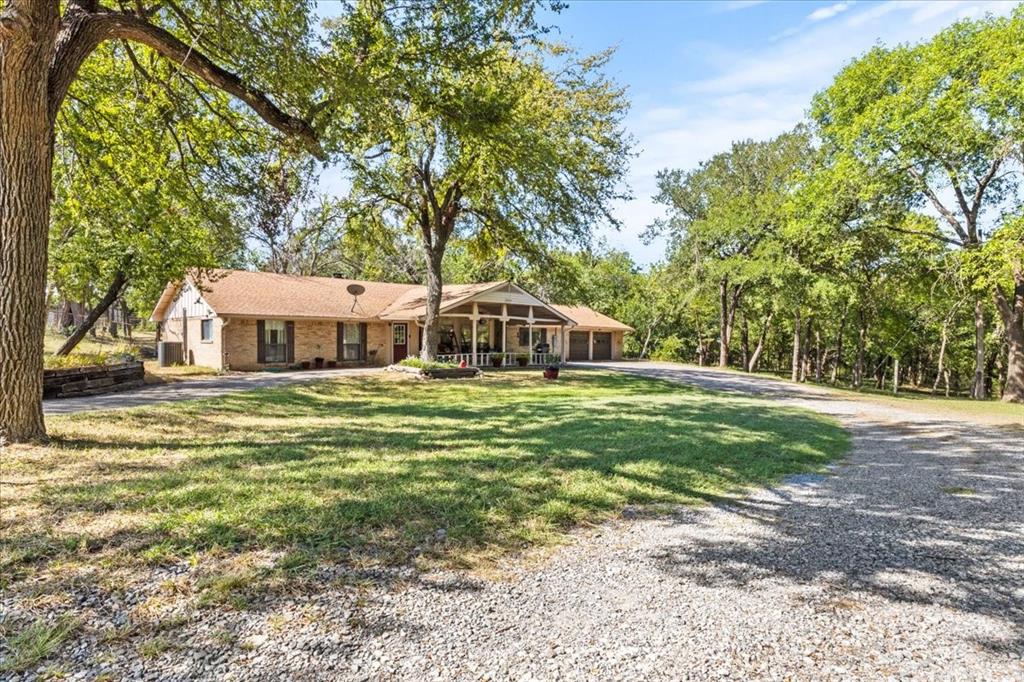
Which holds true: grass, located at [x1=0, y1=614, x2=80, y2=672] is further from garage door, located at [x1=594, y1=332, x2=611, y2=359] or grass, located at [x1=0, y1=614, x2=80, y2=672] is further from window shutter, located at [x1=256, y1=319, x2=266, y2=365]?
garage door, located at [x1=594, y1=332, x2=611, y2=359]

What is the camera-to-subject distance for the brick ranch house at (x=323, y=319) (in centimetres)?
2022

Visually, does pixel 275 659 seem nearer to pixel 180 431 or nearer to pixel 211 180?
pixel 180 431

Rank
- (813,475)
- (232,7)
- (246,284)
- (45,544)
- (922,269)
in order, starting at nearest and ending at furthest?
(45,544) → (813,475) → (232,7) → (922,269) → (246,284)

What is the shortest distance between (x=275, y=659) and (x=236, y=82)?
26.0ft

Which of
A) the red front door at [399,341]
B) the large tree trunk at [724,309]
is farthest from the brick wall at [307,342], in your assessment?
the large tree trunk at [724,309]

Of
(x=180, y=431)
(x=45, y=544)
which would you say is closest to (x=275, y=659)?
(x=45, y=544)

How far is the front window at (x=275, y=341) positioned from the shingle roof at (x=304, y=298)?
67 centimetres

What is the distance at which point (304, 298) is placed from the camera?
22.9m

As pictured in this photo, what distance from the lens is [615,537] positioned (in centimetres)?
403

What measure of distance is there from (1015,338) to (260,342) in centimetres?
2700

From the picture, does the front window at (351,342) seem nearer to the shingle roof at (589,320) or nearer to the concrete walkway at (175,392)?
the concrete walkway at (175,392)

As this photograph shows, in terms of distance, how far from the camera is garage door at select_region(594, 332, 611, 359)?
114ft

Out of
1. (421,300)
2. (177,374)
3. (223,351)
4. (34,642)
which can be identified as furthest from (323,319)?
(34,642)

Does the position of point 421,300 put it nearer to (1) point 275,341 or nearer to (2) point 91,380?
(1) point 275,341
